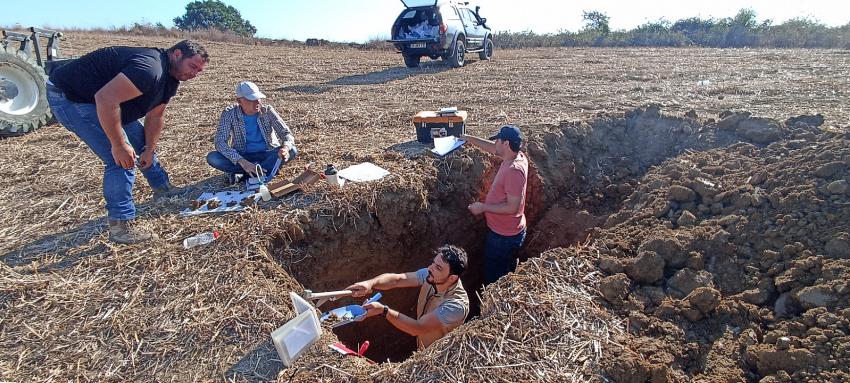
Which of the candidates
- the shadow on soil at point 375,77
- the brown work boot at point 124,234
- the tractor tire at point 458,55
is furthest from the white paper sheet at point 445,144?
the tractor tire at point 458,55

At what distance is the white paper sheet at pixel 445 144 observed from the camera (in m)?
5.36

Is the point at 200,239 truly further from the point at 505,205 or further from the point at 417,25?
the point at 417,25

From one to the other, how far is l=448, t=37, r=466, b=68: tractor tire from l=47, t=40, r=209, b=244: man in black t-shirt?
993 cm

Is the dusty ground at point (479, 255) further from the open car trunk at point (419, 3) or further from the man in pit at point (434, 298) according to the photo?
the open car trunk at point (419, 3)

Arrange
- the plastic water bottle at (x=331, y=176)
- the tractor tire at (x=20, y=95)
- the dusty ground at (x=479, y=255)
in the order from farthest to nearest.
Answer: the tractor tire at (x=20, y=95) < the plastic water bottle at (x=331, y=176) < the dusty ground at (x=479, y=255)

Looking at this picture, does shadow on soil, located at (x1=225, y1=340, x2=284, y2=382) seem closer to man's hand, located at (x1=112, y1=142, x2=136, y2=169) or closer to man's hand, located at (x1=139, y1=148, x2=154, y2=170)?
man's hand, located at (x1=112, y1=142, x2=136, y2=169)

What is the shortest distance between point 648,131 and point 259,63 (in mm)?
11314

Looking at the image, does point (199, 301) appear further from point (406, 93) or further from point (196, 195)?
point (406, 93)

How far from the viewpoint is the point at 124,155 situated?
11.9ft

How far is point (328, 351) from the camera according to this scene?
9.74ft

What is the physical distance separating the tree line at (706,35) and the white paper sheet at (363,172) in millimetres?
17788

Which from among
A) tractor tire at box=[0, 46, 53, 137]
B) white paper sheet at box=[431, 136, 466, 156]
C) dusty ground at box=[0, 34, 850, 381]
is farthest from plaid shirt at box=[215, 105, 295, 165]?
tractor tire at box=[0, 46, 53, 137]

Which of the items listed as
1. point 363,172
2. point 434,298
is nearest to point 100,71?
point 363,172

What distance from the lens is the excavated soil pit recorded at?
4504mm
